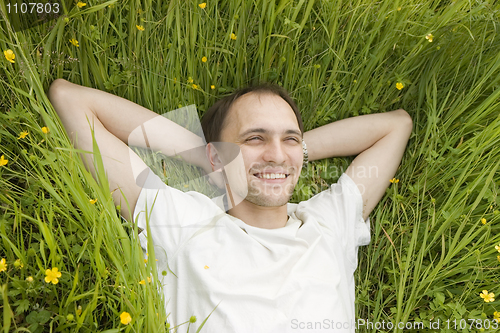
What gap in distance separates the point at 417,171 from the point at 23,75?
3.01m

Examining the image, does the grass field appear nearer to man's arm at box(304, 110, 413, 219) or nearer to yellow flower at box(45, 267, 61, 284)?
man's arm at box(304, 110, 413, 219)

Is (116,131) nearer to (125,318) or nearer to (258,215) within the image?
(258,215)

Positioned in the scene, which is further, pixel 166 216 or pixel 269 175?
pixel 269 175

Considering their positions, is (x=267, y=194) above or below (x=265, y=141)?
below

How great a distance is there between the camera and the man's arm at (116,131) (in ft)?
7.45

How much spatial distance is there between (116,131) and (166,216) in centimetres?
73

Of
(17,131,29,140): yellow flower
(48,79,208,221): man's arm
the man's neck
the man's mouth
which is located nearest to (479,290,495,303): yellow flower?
the man's neck

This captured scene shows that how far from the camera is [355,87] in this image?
3135mm

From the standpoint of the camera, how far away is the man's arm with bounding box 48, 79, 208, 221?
227 centimetres

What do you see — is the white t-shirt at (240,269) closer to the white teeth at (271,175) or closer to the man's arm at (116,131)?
the man's arm at (116,131)

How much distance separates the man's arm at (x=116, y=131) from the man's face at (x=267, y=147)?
0.45m

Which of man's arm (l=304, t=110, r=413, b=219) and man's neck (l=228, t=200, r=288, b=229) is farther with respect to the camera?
man's arm (l=304, t=110, r=413, b=219)

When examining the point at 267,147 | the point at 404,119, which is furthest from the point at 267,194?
the point at 404,119

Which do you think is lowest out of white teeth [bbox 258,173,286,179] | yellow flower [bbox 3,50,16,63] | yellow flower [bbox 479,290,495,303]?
yellow flower [bbox 479,290,495,303]
